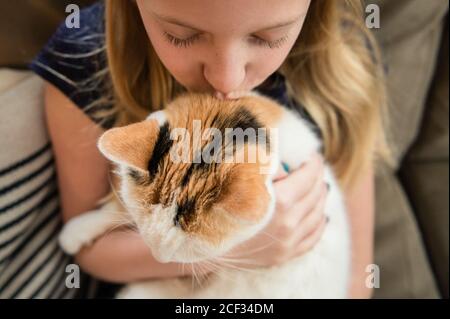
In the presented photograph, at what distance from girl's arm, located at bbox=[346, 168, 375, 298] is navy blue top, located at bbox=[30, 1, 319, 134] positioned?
0.95 ft

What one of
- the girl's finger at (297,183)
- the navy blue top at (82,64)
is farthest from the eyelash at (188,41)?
the girl's finger at (297,183)

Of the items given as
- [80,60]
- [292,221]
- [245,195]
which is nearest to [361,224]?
[292,221]

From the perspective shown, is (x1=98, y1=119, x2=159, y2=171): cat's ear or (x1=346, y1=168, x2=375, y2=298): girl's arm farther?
(x1=346, y1=168, x2=375, y2=298): girl's arm

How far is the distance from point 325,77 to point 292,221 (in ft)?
0.73

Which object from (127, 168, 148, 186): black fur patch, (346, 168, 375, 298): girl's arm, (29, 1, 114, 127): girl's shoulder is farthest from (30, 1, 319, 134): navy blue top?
(346, 168, 375, 298): girl's arm

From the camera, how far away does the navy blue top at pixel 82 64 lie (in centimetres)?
67

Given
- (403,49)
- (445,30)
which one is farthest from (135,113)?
(445,30)

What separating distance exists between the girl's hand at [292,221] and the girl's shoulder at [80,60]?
0.27 meters

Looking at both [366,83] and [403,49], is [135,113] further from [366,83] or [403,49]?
[403,49]

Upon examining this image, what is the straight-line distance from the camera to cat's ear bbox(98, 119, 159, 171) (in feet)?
1.82

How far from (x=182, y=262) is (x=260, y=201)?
0.16 metres

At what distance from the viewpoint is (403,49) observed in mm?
996

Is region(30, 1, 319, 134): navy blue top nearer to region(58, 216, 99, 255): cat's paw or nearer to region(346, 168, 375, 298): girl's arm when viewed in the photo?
region(58, 216, 99, 255): cat's paw
